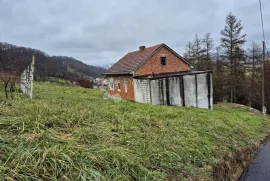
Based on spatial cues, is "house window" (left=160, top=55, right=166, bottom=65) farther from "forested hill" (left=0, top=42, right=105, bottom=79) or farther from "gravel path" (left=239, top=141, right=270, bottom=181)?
"gravel path" (left=239, top=141, right=270, bottom=181)

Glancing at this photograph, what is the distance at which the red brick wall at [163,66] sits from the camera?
1906 centimetres

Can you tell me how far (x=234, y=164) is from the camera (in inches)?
249

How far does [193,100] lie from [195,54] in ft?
57.2

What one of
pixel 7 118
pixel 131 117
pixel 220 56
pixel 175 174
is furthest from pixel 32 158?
pixel 220 56

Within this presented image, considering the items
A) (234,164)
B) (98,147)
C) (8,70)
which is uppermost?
(8,70)

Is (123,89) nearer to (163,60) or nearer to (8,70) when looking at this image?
(163,60)

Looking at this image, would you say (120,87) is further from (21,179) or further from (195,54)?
(21,179)

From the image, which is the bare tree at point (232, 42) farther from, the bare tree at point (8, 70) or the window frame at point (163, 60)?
the bare tree at point (8, 70)

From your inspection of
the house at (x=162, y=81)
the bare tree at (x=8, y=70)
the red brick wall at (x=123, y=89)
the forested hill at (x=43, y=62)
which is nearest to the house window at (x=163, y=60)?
the house at (x=162, y=81)

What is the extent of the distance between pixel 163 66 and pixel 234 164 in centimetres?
1447

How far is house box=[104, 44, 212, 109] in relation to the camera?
52.7 ft

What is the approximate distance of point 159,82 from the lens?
15.9 meters

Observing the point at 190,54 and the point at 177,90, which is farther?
the point at 190,54

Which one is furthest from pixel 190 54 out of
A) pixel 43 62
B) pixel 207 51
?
pixel 43 62
